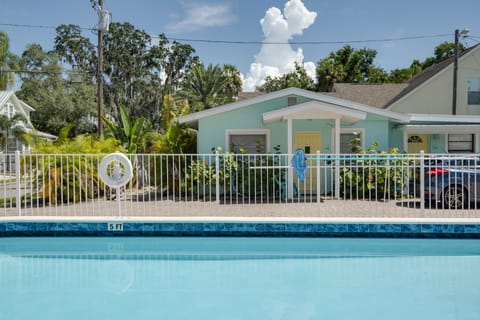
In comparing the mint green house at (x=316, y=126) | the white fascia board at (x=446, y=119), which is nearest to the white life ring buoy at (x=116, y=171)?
the mint green house at (x=316, y=126)

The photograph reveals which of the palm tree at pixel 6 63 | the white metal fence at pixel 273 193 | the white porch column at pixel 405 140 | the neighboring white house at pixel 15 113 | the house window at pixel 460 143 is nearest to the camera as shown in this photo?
the white metal fence at pixel 273 193

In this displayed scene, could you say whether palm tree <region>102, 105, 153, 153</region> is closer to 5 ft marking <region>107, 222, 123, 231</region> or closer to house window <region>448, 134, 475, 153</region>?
5 ft marking <region>107, 222, 123, 231</region>

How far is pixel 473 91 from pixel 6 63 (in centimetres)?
3701

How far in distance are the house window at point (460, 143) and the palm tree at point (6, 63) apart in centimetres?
3444

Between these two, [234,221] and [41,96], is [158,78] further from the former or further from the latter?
[234,221]

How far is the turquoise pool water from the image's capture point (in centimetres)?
511

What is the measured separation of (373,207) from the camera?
10.1m

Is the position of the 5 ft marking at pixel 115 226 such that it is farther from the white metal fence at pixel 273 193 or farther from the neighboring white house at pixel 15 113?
the neighboring white house at pixel 15 113

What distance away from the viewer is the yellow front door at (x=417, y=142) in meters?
15.7

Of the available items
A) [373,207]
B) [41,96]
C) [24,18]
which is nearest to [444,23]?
[373,207]

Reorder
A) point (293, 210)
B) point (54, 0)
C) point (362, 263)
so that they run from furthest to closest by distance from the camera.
Answer: point (54, 0) < point (293, 210) < point (362, 263)

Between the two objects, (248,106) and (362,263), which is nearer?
(362,263)

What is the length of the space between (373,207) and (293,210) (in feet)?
7.30

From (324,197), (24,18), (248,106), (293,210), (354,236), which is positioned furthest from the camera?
(24,18)
